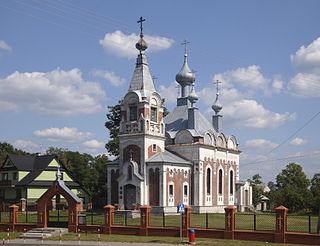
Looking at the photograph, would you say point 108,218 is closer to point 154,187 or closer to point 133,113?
point 154,187

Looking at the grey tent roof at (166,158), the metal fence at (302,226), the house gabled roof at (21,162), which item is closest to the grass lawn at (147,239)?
the metal fence at (302,226)

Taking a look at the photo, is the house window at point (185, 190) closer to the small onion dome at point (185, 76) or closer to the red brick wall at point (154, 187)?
the red brick wall at point (154, 187)

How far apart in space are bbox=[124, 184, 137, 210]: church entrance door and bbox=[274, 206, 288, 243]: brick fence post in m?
17.9

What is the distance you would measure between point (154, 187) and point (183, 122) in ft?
30.1

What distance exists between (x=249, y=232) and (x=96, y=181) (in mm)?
34880

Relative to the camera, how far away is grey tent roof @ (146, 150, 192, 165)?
37688 mm

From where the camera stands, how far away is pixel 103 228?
2673 centimetres

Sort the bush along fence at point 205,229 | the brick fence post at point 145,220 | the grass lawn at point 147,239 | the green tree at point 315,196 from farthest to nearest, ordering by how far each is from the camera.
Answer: the green tree at point 315,196 → the brick fence post at point 145,220 → the bush along fence at point 205,229 → the grass lawn at point 147,239

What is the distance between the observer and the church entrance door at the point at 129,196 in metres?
38.2

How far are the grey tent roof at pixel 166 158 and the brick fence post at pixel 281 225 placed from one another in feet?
52.9

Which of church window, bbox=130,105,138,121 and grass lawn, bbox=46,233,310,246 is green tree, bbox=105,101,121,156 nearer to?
church window, bbox=130,105,138,121

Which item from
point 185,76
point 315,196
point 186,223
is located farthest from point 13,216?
point 315,196

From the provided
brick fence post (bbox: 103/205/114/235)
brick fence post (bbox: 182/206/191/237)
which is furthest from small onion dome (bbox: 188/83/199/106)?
brick fence post (bbox: 182/206/191/237)

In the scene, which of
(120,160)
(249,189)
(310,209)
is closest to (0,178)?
(120,160)
